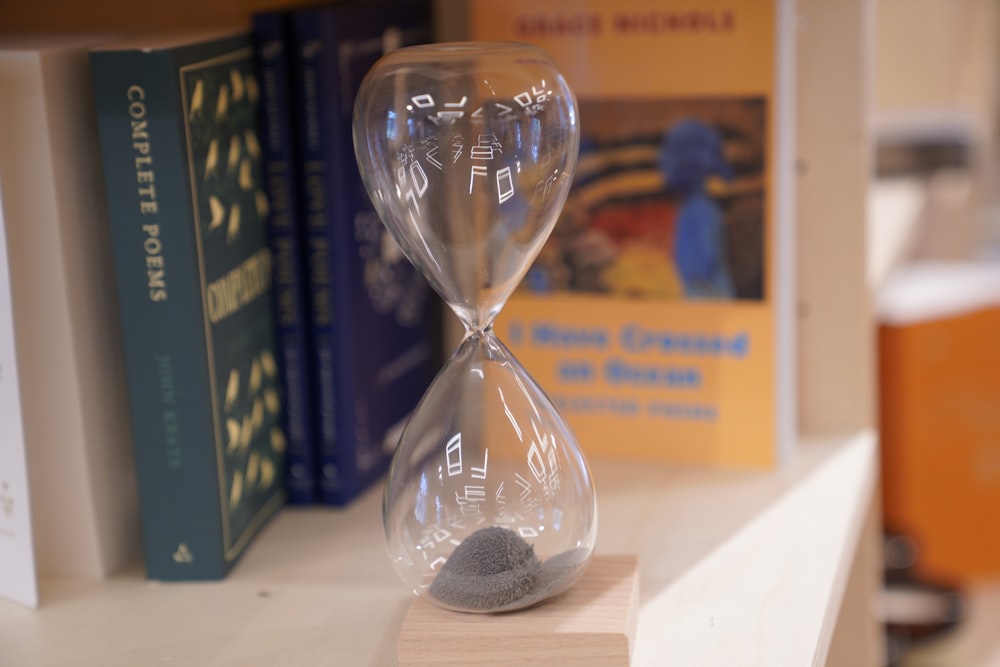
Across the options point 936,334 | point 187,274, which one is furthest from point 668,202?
point 936,334

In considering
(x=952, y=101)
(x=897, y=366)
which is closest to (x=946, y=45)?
(x=952, y=101)

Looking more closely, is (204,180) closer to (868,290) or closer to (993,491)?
(868,290)

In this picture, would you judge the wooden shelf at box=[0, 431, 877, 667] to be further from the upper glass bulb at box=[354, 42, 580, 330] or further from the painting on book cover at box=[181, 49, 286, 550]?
the upper glass bulb at box=[354, 42, 580, 330]

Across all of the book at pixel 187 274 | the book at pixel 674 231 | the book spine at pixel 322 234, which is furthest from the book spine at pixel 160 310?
the book at pixel 674 231

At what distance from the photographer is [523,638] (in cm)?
51

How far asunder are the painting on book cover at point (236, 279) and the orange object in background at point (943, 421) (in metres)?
0.74

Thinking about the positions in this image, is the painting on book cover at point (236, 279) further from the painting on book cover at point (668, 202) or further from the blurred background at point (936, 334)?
the blurred background at point (936, 334)

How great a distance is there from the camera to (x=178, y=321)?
61 cm

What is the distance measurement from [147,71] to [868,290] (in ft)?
1.60

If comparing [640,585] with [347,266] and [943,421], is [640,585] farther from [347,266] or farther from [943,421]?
[943,421]

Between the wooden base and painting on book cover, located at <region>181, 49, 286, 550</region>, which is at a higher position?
painting on book cover, located at <region>181, 49, 286, 550</region>

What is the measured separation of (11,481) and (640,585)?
0.33m

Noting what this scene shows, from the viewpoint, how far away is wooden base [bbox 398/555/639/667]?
51cm

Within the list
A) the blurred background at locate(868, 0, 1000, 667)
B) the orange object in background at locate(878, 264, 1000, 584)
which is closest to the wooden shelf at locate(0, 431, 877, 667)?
the blurred background at locate(868, 0, 1000, 667)
